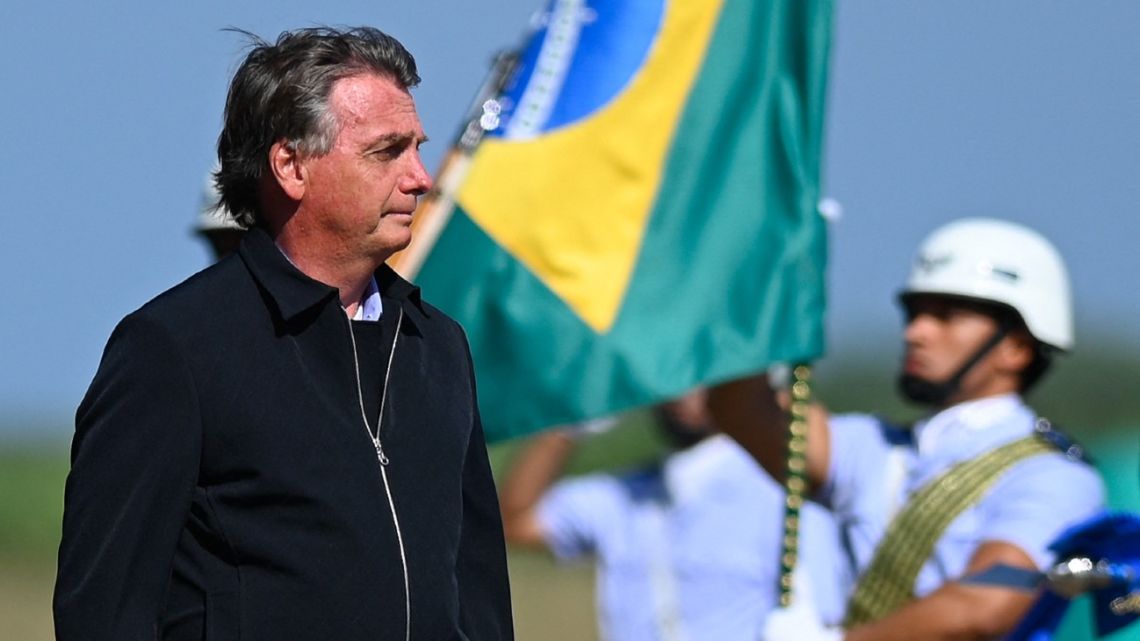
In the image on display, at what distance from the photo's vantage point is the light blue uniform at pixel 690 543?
7.02 metres

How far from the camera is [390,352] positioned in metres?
3.21

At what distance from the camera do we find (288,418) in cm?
301

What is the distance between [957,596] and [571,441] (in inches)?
111

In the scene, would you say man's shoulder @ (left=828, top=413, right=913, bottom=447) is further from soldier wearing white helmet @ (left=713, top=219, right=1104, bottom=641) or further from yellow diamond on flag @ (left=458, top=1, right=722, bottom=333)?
yellow diamond on flag @ (left=458, top=1, right=722, bottom=333)

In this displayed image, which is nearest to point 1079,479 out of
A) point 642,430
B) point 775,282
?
point 775,282

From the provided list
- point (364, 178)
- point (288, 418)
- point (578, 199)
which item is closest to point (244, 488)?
point (288, 418)

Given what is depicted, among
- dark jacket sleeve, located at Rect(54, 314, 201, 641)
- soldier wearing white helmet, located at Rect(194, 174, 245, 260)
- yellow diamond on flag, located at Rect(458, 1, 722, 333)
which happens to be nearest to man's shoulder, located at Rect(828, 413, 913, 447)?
yellow diamond on flag, located at Rect(458, 1, 722, 333)

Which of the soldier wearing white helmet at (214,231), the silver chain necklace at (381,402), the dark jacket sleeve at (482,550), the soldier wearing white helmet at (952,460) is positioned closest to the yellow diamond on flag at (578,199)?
the soldier wearing white helmet at (952,460)

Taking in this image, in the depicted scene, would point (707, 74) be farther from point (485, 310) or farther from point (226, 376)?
point (226, 376)

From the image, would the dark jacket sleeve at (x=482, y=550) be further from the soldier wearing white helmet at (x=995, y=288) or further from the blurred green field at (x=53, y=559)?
the blurred green field at (x=53, y=559)

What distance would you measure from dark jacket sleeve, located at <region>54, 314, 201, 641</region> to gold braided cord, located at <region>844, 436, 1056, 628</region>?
277 centimetres

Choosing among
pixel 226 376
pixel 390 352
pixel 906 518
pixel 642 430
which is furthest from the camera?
pixel 642 430

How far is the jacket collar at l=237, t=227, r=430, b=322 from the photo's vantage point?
3084 millimetres

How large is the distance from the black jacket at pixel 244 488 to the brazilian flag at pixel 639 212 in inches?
87.8
